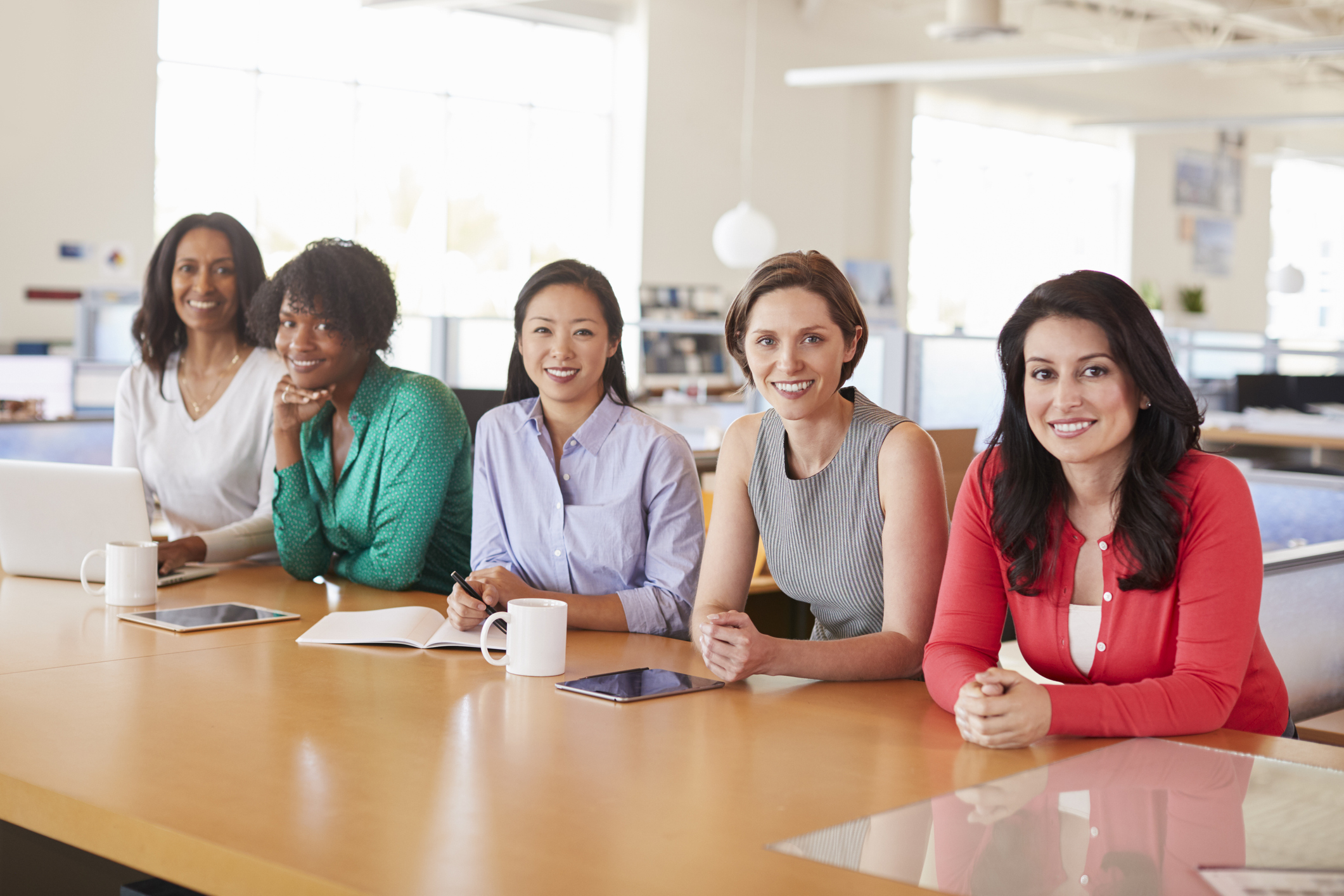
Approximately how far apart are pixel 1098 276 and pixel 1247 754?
1.96 feet

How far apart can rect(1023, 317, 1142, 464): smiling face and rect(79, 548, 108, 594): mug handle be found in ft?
4.88

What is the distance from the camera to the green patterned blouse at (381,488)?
235 cm

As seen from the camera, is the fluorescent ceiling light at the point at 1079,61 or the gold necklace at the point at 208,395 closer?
the gold necklace at the point at 208,395

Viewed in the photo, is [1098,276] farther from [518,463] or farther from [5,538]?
[5,538]

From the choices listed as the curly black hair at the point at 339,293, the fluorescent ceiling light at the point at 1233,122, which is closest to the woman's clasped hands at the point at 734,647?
the curly black hair at the point at 339,293

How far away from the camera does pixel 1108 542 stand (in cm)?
167

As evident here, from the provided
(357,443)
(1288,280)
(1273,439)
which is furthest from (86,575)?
(1288,280)

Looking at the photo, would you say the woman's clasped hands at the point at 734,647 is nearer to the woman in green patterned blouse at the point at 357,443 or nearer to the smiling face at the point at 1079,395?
the smiling face at the point at 1079,395

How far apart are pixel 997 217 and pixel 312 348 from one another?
12.3 metres

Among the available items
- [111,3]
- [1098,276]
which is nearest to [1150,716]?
[1098,276]

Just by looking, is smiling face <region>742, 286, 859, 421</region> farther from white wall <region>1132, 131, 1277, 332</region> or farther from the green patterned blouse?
white wall <region>1132, 131, 1277, 332</region>

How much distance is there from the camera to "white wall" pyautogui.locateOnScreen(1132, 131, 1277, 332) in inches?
588

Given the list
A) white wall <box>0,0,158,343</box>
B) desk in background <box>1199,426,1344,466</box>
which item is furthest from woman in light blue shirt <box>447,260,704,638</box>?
white wall <box>0,0,158,343</box>

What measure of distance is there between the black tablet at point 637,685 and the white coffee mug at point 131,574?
0.85m
